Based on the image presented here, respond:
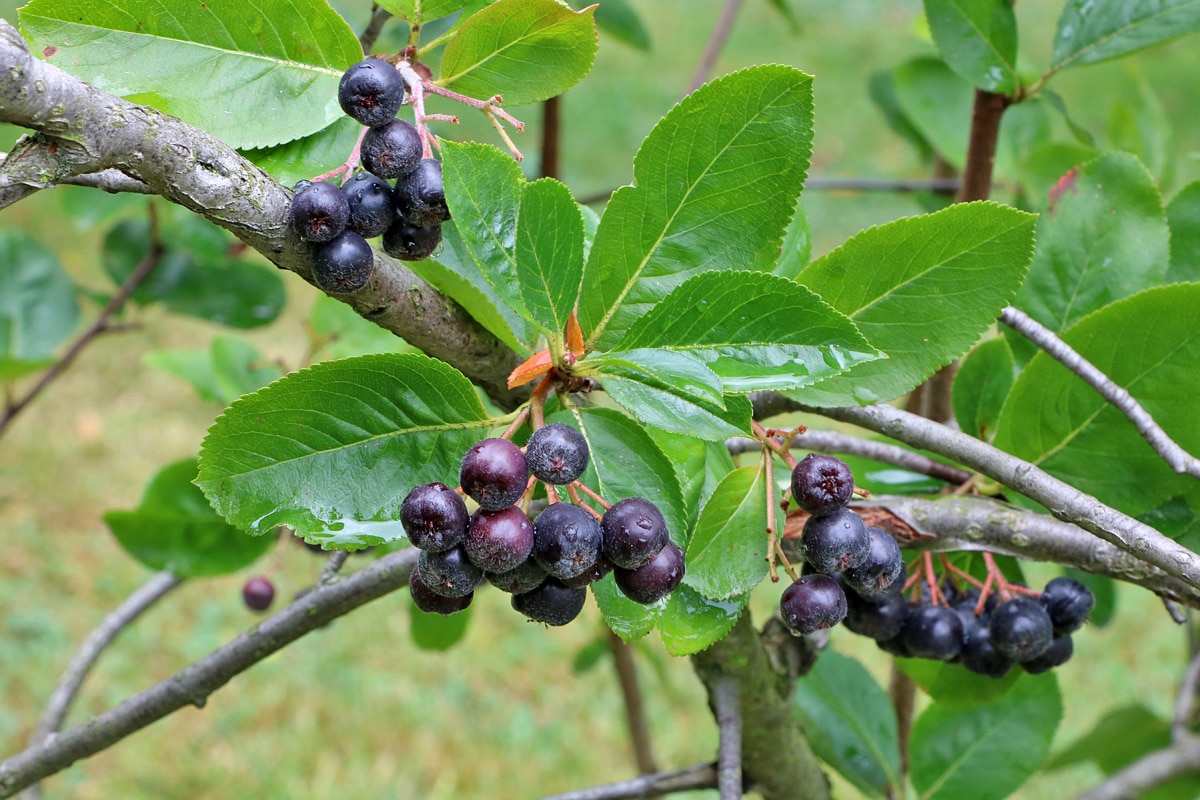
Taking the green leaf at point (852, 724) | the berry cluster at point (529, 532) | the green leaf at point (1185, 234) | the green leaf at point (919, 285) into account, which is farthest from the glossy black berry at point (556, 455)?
the green leaf at point (852, 724)

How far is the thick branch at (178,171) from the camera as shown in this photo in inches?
21.5

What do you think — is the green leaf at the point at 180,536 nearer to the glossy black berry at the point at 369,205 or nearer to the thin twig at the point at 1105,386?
the glossy black berry at the point at 369,205

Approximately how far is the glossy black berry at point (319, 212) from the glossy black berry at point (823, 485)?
354 mm

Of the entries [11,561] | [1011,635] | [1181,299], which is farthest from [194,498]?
[11,561]

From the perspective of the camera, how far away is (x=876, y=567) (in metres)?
0.74

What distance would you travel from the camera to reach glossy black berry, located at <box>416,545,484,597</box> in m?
0.65

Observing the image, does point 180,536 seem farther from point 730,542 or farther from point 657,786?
point 730,542

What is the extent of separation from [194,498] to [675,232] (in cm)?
102

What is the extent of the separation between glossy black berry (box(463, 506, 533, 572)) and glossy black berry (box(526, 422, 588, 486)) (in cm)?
3

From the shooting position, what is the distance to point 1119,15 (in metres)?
1.27

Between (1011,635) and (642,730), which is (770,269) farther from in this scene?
(642,730)

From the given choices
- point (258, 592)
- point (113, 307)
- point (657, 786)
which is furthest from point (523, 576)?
point (113, 307)

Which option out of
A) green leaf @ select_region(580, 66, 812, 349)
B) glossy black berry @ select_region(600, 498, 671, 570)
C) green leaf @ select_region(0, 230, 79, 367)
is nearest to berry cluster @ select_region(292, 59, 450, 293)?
green leaf @ select_region(580, 66, 812, 349)

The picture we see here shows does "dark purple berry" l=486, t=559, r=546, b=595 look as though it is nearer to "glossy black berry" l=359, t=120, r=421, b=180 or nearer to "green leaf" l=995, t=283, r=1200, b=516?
"glossy black berry" l=359, t=120, r=421, b=180
